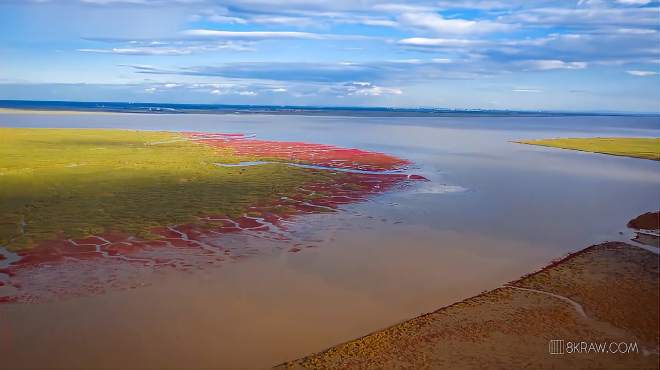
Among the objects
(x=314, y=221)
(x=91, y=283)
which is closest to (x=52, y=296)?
(x=91, y=283)

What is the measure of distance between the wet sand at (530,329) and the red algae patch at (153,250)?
21.2 ft

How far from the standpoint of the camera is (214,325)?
1154 cm

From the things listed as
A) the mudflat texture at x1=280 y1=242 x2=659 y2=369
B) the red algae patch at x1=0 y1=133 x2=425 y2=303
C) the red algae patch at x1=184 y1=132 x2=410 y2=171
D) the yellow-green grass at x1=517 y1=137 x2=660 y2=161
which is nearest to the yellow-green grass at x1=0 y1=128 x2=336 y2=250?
the red algae patch at x1=0 y1=133 x2=425 y2=303

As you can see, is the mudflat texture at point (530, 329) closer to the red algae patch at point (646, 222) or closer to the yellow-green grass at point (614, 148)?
the red algae patch at point (646, 222)

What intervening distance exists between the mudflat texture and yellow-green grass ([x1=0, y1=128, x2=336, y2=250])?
35.4 ft

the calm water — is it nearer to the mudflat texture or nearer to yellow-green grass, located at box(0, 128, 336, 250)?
the mudflat texture

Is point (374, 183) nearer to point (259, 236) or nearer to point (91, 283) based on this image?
point (259, 236)

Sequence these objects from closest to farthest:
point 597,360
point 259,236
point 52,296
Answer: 1. point 597,360
2. point 52,296
3. point 259,236

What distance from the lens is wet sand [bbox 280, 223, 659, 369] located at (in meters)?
9.82

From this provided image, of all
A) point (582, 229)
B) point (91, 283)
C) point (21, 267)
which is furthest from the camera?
point (582, 229)

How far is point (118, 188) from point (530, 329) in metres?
21.7

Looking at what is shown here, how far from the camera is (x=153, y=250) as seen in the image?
16.6 m

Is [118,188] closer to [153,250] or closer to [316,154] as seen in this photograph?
[153,250]

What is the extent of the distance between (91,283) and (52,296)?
1.06 m
